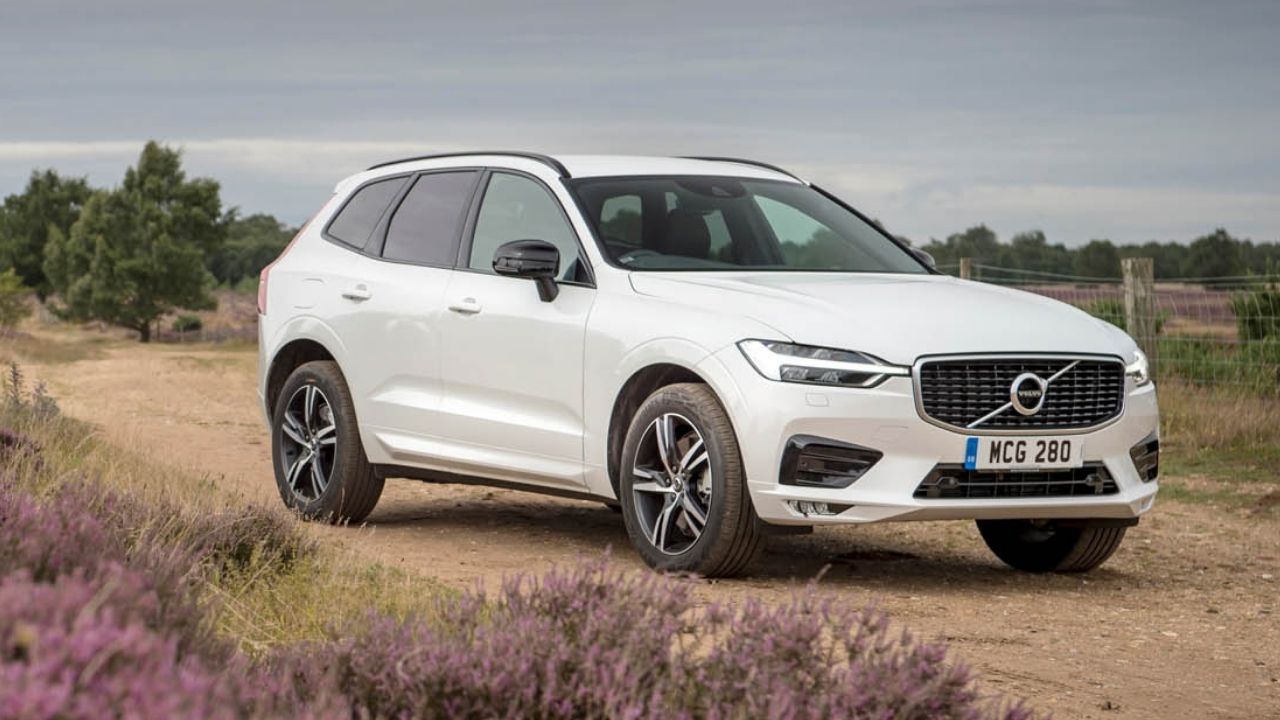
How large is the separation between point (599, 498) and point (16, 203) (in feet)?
185

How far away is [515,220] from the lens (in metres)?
8.95

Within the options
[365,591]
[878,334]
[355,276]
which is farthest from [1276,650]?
[355,276]

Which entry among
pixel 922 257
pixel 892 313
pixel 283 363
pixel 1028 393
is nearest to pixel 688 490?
pixel 892 313

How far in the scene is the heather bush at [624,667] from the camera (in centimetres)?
366

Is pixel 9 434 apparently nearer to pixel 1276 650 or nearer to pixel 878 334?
pixel 878 334

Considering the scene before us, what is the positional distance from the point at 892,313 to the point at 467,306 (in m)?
2.38

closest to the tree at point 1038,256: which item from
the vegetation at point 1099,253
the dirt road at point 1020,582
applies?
the vegetation at point 1099,253

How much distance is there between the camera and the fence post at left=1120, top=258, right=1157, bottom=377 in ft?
57.5

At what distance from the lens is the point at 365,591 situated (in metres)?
6.13

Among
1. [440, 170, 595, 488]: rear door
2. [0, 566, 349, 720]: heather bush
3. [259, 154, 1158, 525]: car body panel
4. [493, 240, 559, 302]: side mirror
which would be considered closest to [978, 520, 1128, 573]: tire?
[259, 154, 1158, 525]: car body panel

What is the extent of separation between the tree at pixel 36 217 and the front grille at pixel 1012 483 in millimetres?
56525

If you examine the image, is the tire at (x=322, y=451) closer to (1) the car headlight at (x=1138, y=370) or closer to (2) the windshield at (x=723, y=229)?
(2) the windshield at (x=723, y=229)

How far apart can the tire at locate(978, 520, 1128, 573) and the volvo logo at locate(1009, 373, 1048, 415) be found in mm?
1165

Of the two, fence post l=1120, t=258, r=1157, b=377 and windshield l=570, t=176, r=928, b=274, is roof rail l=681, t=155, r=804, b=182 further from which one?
fence post l=1120, t=258, r=1157, b=377
